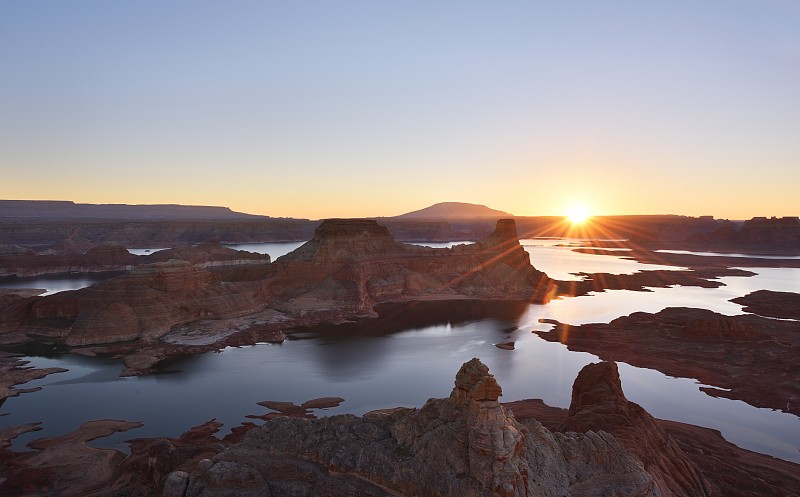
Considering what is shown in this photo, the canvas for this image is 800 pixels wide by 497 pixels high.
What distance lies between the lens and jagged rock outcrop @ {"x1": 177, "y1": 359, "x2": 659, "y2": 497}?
14.7 meters

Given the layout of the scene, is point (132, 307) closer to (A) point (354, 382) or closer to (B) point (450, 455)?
(A) point (354, 382)

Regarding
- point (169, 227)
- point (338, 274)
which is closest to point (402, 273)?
point (338, 274)

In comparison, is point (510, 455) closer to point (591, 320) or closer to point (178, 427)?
point (178, 427)

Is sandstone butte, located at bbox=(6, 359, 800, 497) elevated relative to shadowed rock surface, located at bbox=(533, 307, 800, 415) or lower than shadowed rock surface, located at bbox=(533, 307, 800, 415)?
elevated

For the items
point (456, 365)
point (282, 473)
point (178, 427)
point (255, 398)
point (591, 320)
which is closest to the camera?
point (282, 473)

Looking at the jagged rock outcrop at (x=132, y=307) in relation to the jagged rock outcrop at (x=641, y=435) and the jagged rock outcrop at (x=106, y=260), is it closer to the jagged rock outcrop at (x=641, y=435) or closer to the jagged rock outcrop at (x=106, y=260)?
the jagged rock outcrop at (x=106, y=260)

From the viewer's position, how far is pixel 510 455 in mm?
14633

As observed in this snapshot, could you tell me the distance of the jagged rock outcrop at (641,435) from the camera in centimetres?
1933

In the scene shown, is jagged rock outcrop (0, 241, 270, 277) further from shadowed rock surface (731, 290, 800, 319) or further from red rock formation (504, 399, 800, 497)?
red rock formation (504, 399, 800, 497)

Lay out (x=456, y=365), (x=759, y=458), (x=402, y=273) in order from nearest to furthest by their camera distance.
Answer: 1. (x=759, y=458)
2. (x=456, y=365)
3. (x=402, y=273)

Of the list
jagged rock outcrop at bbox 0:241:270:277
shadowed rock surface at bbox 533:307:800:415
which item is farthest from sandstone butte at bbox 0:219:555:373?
shadowed rock surface at bbox 533:307:800:415

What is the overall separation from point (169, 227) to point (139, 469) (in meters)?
178

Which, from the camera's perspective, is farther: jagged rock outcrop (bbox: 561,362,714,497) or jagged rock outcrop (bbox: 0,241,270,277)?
jagged rock outcrop (bbox: 0,241,270,277)

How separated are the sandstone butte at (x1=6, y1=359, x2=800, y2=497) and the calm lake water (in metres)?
9.54
